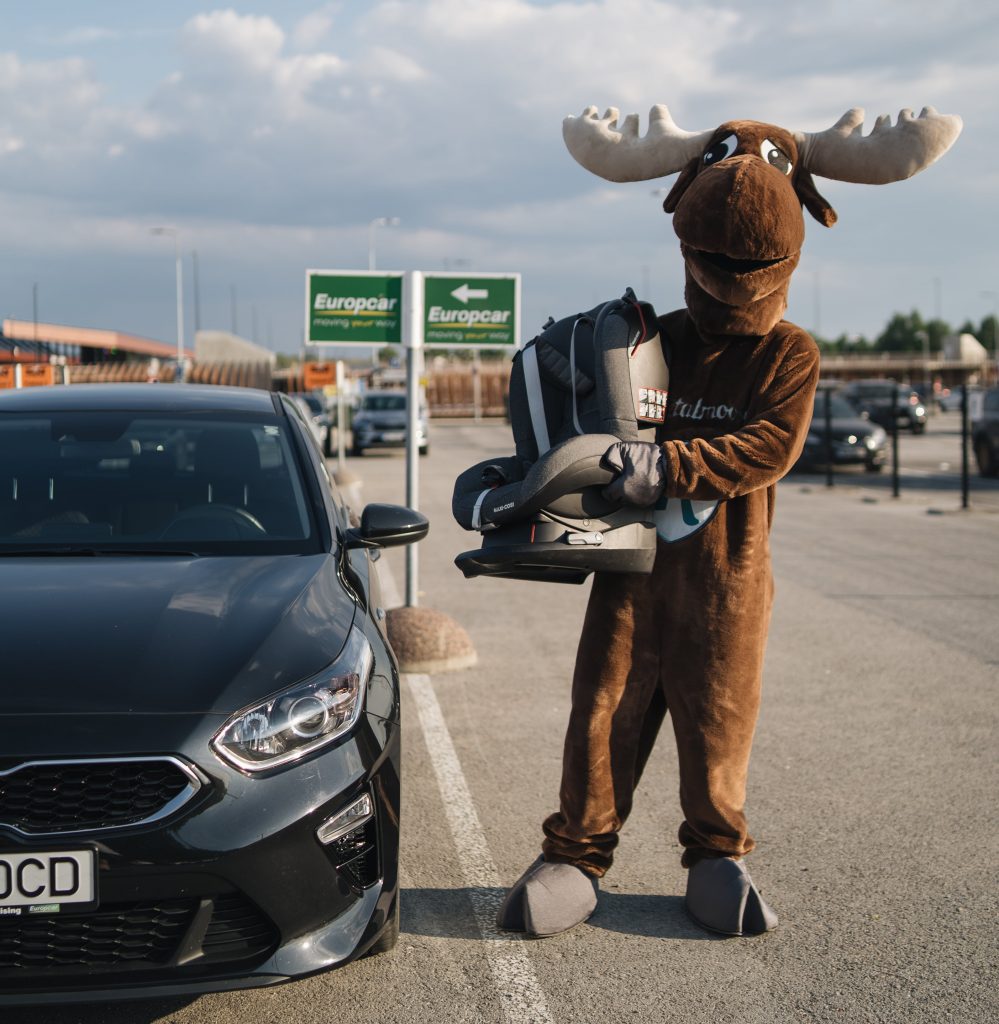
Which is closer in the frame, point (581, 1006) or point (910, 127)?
point (581, 1006)

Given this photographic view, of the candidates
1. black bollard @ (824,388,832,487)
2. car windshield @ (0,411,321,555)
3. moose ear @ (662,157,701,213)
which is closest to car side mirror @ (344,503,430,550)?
car windshield @ (0,411,321,555)

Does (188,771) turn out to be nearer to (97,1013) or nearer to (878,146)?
(97,1013)

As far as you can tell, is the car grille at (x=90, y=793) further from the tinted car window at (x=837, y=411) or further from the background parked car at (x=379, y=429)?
the background parked car at (x=379, y=429)

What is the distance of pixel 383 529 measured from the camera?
417 centimetres

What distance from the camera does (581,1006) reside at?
3158 millimetres

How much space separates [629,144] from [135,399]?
85.8 inches

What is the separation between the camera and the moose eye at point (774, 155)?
11.7 ft

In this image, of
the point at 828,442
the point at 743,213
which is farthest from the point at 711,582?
the point at 828,442

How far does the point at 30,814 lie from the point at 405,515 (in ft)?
6.11

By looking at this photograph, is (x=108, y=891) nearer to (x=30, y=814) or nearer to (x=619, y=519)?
(x=30, y=814)

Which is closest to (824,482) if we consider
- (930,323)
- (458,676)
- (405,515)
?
(458,676)

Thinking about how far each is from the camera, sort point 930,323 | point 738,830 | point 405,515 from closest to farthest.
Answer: point 738,830
point 405,515
point 930,323

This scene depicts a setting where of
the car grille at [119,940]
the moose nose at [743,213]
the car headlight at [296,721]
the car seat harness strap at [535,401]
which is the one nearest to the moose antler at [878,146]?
the moose nose at [743,213]

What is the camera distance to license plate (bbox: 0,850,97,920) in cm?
269
